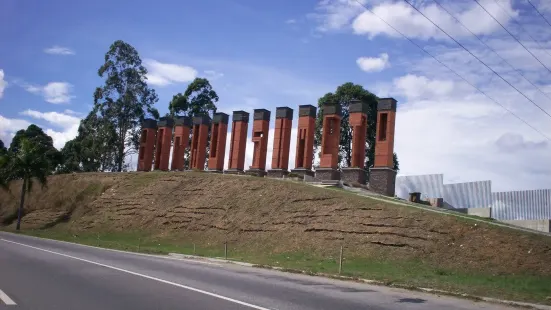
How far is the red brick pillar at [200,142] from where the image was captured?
5169 cm

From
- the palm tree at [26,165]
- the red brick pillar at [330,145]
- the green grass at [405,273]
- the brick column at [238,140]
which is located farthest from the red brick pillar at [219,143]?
the green grass at [405,273]

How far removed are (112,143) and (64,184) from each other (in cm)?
1494

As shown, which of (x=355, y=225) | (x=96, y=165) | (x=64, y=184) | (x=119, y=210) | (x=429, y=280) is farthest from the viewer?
(x=96, y=165)

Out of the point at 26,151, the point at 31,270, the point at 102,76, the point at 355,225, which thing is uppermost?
the point at 102,76

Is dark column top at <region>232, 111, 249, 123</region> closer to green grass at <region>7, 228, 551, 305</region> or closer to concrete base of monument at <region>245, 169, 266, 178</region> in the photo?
concrete base of monument at <region>245, 169, 266, 178</region>

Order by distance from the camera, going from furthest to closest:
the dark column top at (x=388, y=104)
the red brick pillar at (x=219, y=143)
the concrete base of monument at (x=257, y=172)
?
the red brick pillar at (x=219, y=143) < the concrete base of monument at (x=257, y=172) < the dark column top at (x=388, y=104)

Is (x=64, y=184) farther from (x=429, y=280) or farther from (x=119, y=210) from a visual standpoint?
(x=429, y=280)

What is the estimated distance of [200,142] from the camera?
52.4m

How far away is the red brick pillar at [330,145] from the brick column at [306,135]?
1576 mm

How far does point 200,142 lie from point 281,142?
1126cm

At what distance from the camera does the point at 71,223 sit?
47250 mm

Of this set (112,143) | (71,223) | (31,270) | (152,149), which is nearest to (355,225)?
(31,270)

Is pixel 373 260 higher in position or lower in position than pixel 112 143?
lower

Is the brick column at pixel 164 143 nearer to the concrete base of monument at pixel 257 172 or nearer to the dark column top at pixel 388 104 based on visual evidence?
the concrete base of monument at pixel 257 172
